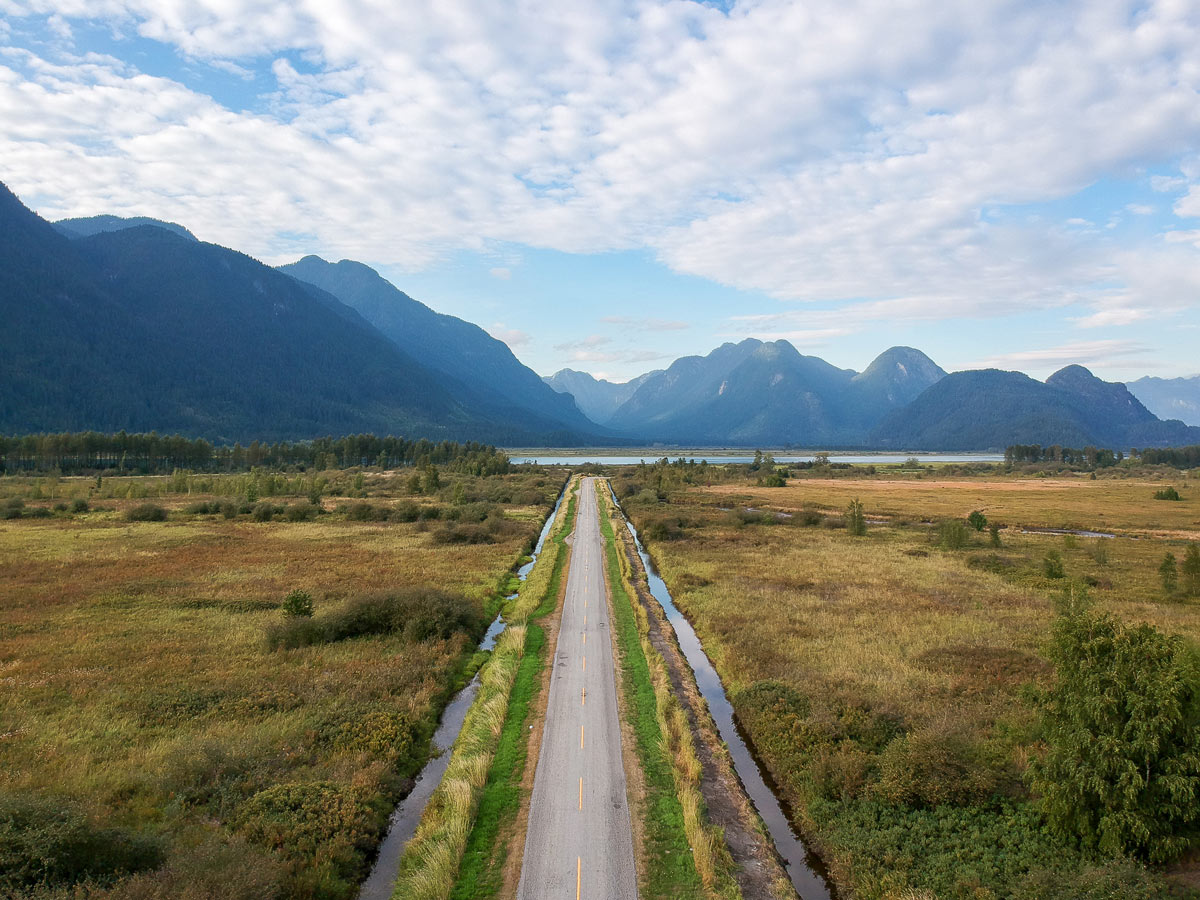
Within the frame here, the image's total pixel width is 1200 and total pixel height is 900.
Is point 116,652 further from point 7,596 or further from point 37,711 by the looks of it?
point 7,596

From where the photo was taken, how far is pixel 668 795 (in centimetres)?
1981

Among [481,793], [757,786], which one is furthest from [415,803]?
[757,786]

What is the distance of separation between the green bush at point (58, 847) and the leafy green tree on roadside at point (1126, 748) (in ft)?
77.3

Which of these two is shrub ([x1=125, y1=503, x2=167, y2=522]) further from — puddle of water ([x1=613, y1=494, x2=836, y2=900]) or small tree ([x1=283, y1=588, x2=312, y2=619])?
puddle of water ([x1=613, y1=494, x2=836, y2=900])

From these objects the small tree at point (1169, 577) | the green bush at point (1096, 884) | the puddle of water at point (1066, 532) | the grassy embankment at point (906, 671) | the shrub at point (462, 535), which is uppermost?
the small tree at point (1169, 577)

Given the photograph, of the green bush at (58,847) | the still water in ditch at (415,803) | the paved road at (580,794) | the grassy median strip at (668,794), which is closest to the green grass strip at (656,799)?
the grassy median strip at (668,794)

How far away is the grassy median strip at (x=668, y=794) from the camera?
1591 centimetres

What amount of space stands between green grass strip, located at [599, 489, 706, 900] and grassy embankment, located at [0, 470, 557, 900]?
8097mm

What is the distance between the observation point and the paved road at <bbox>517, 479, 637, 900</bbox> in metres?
15.7

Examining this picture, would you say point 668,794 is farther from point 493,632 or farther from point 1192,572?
point 1192,572

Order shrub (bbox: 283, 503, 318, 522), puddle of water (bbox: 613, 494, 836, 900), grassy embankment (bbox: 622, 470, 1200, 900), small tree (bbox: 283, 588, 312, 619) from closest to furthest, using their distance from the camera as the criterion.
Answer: grassy embankment (bbox: 622, 470, 1200, 900) < puddle of water (bbox: 613, 494, 836, 900) < small tree (bbox: 283, 588, 312, 619) < shrub (bbox: 283, 503, 318, 522)

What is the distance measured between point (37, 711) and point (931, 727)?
112ft

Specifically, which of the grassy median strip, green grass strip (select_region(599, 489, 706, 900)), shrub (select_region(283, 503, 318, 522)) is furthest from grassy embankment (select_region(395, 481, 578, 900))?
shrub (select_region(283, 503, 318, 522))

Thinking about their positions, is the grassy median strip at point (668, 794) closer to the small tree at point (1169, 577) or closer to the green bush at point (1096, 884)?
the green bush at point (1096, 884)
